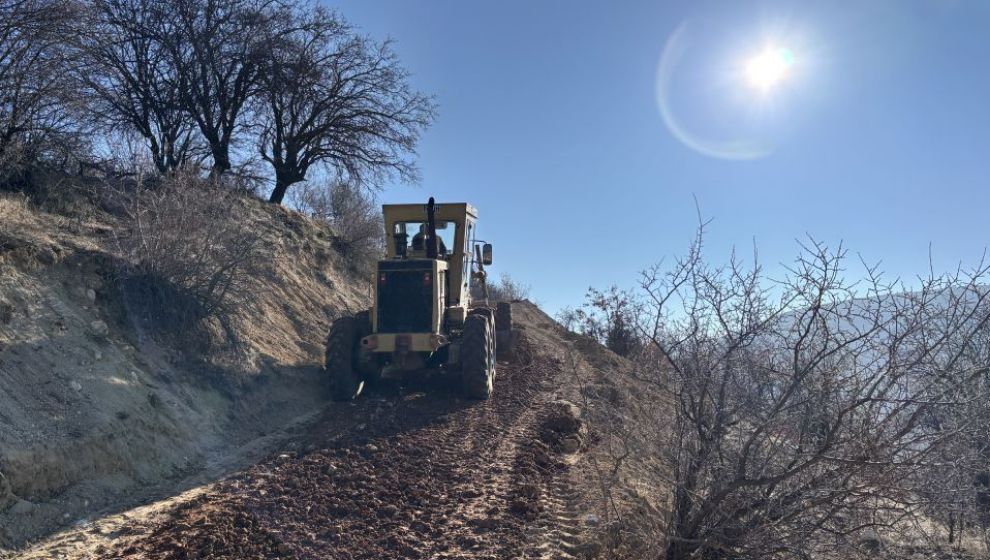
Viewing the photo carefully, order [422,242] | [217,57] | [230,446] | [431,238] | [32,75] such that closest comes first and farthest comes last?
[230,446]
[32,75]
[431,238]
[422,242]
[217,57]

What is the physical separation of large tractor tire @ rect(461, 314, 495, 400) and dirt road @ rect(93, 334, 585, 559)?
2.98 feet

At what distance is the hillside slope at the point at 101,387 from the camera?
5.33 m

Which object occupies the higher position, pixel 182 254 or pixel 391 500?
pixel 182 254

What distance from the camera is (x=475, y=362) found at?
9609 millimetres

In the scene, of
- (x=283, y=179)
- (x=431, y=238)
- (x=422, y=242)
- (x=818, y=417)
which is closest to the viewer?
(x=818, y=417)

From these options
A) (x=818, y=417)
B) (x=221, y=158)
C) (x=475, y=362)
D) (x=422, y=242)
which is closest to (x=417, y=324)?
(x=475, y=362)

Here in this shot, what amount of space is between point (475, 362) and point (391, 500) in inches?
153

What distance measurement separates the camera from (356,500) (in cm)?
582

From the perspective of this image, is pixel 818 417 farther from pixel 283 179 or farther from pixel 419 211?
pixel 283 179

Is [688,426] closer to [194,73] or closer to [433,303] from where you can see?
[433,303]

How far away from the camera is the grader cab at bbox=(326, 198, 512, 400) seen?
9609 mm

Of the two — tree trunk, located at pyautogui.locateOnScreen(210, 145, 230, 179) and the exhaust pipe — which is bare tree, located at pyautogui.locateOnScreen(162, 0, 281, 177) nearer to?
tree trunk, located at pyautogui.locateOnScreen(210, 145, 230, 179)

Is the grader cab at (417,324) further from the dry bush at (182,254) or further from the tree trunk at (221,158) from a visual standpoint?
the tree trunk at (221,158)

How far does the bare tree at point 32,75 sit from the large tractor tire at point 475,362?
673 centimetres
